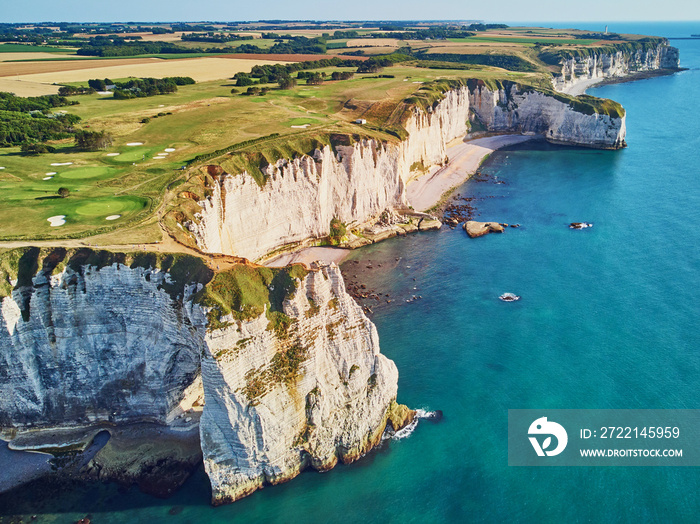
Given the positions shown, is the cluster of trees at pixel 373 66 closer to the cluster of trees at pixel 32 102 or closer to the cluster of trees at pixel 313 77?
the cluster of trees at pixel 313 77

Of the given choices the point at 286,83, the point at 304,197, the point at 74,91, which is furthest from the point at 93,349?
the point at 286,83

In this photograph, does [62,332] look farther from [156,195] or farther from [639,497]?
[639,497]

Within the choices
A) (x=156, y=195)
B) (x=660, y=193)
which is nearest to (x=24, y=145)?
(x=156, y=195)

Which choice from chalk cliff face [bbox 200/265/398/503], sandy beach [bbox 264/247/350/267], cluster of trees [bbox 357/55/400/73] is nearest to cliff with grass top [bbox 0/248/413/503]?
chalk cliff face [bbox 200/265/398/503]

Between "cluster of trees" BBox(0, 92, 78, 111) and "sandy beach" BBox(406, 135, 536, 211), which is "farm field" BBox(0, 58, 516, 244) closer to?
"cluster of trees" BBox(0, 92, 78, 111)

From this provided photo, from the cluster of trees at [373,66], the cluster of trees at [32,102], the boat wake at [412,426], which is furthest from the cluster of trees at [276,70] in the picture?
the boat wake at [412,426]
